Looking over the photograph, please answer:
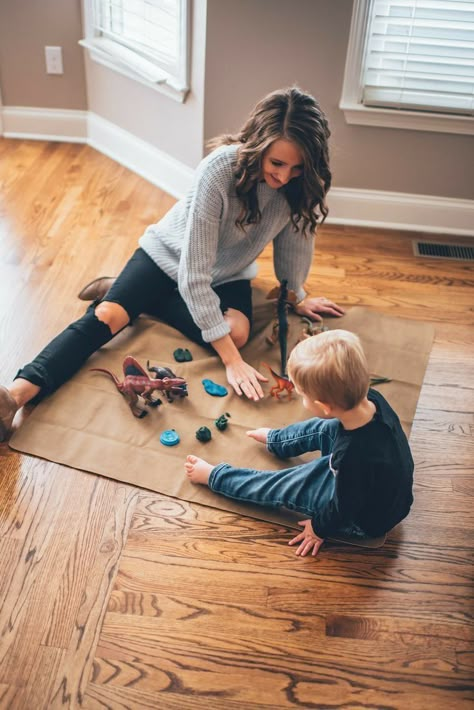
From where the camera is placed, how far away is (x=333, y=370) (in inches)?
53.2

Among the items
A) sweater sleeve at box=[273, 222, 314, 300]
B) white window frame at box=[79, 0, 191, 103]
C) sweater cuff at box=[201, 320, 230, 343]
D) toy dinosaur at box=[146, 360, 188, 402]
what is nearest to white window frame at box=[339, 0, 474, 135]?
white window frame at box=[79, 0, 191, 103]

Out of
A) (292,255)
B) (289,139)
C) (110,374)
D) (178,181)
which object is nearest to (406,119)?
(292,255)

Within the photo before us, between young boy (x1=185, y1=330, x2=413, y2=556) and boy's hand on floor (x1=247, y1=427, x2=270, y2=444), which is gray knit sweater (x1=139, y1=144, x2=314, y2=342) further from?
young boy (x1=185, y1=330, x2=413, y2=556)

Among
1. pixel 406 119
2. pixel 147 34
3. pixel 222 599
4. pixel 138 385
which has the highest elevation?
pixel 147 34

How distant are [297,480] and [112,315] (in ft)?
2.44

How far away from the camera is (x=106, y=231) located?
263cm

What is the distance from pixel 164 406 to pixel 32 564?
0.56 m

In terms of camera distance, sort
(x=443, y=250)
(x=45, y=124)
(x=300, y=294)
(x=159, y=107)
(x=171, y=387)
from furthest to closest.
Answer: (x=45, y=124), (x=159, y=107), (x=443, y=250), (x=300, y=294), (x=171, y=387)

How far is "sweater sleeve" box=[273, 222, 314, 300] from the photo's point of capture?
2098 millimetres

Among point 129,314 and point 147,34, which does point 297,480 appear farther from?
point 147,34

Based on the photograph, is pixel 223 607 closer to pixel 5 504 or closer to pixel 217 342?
pixel 5 504

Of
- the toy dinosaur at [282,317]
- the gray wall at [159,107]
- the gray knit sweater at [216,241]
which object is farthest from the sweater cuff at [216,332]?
the gray wall at [159,107]

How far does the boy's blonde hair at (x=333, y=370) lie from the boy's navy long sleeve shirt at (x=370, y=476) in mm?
88

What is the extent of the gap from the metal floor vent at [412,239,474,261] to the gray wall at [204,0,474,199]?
0.65ft
